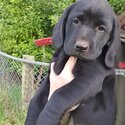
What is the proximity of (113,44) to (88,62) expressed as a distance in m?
0.22

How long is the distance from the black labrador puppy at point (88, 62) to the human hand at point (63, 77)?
1.6 inches

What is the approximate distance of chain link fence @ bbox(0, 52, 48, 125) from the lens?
5.37 meters

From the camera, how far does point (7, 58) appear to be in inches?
228

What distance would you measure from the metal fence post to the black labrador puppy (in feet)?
6.75

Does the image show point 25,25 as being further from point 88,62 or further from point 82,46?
point 82,46

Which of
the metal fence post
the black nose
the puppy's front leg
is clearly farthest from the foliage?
the black nose

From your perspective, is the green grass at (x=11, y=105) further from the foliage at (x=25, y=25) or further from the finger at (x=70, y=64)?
the finger at (x=70, y=64)

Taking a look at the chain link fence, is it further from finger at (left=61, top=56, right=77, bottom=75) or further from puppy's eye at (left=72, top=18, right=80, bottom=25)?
puppy's eye at (left=72, top=18, right=80, bottom=25)

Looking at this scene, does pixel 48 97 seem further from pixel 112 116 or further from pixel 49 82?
pixel 112 116

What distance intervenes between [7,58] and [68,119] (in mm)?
2591

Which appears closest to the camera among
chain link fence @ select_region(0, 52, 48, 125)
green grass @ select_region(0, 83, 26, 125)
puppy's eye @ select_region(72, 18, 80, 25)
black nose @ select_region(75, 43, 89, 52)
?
black nose @ select_region(75, 43, 89, 52)

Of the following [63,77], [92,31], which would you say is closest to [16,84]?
[63,77]

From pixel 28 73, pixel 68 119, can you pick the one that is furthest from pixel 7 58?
pixel 68 119

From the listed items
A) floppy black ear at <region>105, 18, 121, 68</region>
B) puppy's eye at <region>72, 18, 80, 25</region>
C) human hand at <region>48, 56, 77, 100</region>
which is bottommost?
human hand at <region>48, 56, 77, 100</region>
